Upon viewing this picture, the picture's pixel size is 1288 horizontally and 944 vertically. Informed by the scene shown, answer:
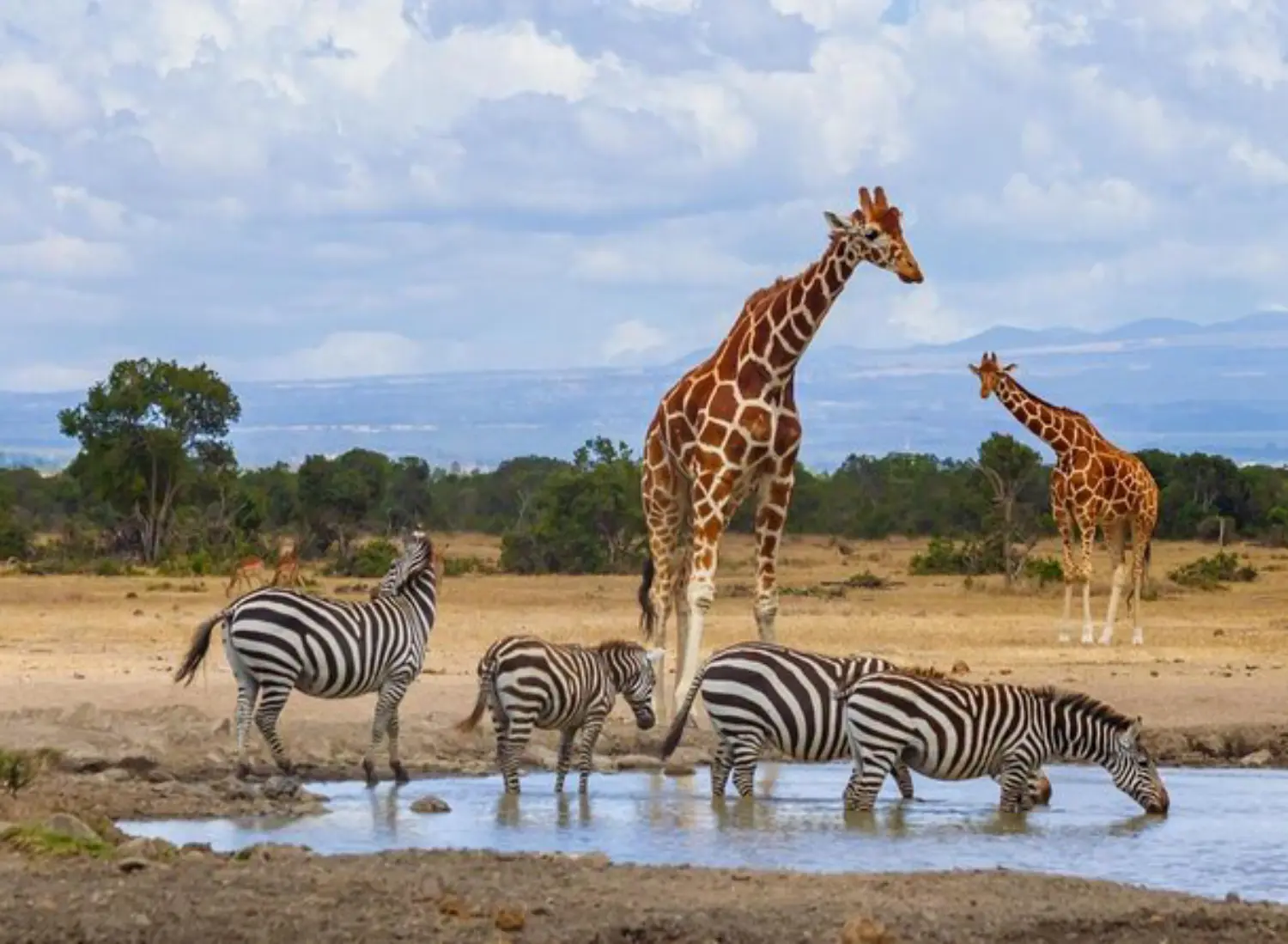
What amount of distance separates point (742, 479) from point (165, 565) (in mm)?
20076

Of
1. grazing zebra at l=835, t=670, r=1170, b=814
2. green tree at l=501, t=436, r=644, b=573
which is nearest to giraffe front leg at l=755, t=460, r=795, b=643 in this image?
grazing zebra at l=835, t=670, r=1170, b=814

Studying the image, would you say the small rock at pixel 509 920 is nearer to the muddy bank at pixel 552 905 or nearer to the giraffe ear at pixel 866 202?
the muddy bank at pixel 552 905

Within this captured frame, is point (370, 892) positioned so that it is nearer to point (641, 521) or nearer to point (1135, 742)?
point (1135, 742)

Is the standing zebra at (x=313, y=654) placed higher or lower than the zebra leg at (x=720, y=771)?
higher

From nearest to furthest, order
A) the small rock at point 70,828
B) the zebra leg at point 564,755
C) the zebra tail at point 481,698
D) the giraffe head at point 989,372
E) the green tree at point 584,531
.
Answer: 1. the small rock at point 70,828
2. the zebra tail at point 481,698
3. the zebra leg at point 564,755
4. the giraffe head at point 989,372
5. the green tree at point 584,531

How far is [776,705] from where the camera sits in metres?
12.5

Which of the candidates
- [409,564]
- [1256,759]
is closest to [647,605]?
[409,564]

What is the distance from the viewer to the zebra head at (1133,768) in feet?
41.0

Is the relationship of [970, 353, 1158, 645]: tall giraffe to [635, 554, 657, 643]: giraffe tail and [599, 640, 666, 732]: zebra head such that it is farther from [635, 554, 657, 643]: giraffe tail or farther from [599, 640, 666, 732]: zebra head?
[599, 640, 666, 732]: zebra head

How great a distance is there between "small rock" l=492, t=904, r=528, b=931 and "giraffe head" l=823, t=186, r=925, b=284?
7388 millimetres

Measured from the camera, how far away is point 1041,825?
12.0 metres

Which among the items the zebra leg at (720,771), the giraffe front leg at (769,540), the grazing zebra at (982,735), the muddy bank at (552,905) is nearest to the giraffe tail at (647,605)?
the giraffe front leg at (769,540)

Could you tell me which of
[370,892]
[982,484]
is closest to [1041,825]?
[370,892]

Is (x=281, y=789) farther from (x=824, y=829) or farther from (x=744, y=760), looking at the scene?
(x=824, y=829)
